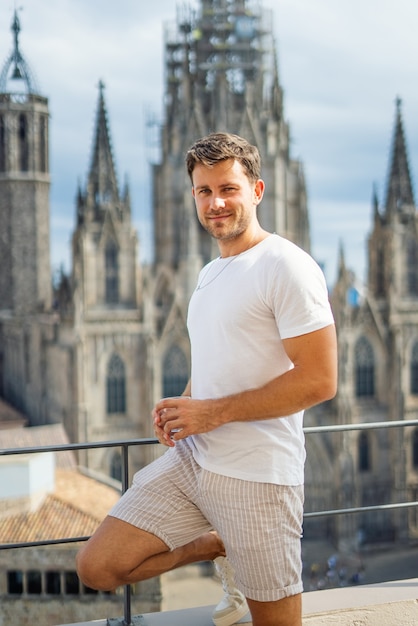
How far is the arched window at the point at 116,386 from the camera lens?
32.9m

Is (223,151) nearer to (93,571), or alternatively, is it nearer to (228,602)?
(93,571)

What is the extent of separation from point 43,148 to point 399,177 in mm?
19443

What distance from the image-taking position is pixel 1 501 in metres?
16.8

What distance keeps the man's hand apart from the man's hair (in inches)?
36.5

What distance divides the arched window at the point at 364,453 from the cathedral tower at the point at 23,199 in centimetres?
1795

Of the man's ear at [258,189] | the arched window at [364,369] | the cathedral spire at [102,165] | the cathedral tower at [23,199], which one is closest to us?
the man's ear at [258,189]

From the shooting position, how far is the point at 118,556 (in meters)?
3.16

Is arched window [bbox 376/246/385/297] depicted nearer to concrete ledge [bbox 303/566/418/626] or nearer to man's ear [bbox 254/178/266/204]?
concrete ledge [bbox 303/566/418/626]

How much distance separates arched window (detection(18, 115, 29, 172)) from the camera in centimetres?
4272

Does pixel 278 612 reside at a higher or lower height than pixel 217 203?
lower

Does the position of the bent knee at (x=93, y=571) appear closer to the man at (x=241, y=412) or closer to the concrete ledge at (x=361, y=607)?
the man at (x=241, y=412)

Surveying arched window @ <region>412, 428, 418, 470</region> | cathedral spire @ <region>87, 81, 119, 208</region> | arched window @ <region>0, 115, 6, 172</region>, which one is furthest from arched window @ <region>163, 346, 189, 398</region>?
arched window @ <region>0, 115, 6, 172</region>

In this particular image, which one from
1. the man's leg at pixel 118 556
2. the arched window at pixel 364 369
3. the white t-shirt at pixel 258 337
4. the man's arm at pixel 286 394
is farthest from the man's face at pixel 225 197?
the arched window at pixel 364 369

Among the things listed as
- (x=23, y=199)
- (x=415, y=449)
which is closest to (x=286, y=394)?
(x=415, y=449)
